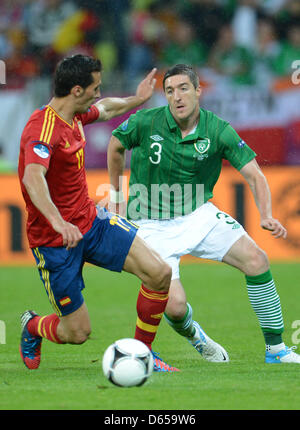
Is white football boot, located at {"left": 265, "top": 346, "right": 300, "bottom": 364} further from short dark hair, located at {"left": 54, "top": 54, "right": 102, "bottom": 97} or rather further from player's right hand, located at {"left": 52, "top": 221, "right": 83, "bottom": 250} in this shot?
short dark hair, located at {"left": 54, "top": 54, "right": 102, "bottom": 97}

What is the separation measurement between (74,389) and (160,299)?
0.99 meters

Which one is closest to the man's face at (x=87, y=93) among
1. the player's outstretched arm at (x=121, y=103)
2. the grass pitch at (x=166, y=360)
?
the player's outstretched arm at (x=121, y=103)

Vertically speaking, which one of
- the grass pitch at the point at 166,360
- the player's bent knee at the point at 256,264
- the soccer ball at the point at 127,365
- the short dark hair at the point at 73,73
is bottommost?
the grass pitch at the point at 166,360

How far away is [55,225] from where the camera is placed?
4793 mm

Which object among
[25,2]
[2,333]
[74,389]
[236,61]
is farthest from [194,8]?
[74,389]

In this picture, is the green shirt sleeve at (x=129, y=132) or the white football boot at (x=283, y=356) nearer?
the white football boot at (x=283, y=356)

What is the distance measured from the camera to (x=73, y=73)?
5191 millimetres

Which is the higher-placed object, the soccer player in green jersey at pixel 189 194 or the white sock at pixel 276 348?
the soccer player in green jersey at pixel 189 194

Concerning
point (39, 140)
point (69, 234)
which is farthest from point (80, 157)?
point (69, 234)

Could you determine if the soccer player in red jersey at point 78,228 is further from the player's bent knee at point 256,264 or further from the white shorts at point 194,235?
the player's bent knee at point 256,264

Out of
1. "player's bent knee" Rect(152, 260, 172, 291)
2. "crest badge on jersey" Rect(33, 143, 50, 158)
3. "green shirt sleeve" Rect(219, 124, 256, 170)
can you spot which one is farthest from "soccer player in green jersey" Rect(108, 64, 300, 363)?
"crest badge on jersey" Rect(33, 143, 50, 158)

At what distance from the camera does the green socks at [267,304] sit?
571 cm

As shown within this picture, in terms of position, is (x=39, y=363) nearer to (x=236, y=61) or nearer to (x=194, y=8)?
(x=236, y=61)

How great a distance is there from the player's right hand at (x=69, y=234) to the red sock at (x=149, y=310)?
31.4 inches
